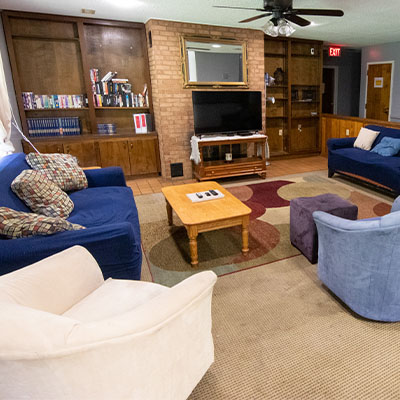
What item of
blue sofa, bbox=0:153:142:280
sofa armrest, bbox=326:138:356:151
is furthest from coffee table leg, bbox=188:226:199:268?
sofa armrest, bbox=326:138:356:151

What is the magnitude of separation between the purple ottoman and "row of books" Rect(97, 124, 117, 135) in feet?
11.7

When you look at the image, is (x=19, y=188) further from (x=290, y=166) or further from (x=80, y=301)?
(x=290, y=166)

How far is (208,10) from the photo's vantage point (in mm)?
4203

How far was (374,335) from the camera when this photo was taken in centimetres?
176

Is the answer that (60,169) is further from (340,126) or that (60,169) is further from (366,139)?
(340,126)

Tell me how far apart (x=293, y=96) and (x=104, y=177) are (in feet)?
15.9

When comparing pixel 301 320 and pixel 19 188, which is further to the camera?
pixel 19 188

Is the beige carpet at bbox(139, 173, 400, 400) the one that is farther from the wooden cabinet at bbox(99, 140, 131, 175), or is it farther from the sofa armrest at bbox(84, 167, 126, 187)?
the wooden cabinet at bbox(99, 140, 131, 175)

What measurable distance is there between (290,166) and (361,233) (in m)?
4.47

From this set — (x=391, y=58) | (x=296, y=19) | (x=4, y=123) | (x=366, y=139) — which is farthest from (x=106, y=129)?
(x=391, y=58)

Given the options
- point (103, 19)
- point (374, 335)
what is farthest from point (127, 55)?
point (374, 335)

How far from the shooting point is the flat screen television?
16.3 feet

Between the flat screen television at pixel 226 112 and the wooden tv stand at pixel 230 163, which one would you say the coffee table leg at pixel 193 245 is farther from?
the flat screen television at pixel 226 112

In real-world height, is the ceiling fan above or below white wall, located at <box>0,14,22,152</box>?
above
